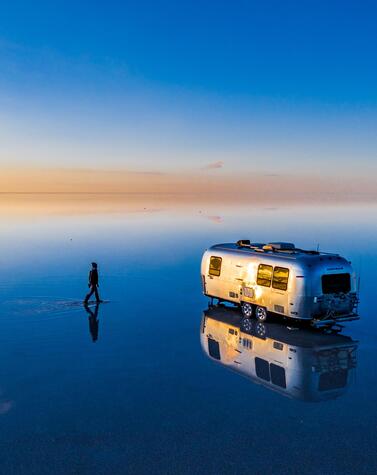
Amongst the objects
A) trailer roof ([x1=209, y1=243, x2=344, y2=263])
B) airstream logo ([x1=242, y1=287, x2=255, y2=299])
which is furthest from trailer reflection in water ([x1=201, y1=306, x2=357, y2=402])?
trailer roof ([x1=209, y1=243, x2=344, y2=263])

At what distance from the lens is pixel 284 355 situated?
18.4 metres

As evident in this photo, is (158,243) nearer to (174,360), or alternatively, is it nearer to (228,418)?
(174,360)

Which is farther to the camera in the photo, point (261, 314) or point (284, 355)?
point (261, 314)

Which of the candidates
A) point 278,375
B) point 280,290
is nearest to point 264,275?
point 280,290

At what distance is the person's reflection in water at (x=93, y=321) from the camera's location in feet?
68.5

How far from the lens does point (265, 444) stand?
11859 mm

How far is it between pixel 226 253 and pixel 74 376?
1113cm

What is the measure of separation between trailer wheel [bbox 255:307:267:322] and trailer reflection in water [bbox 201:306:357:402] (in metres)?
0.30

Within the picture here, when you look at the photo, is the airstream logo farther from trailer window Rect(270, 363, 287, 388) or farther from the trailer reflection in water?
trailer window Rect(270, 363, 287, 388)

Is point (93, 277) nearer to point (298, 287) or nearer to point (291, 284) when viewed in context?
point (291, 284)

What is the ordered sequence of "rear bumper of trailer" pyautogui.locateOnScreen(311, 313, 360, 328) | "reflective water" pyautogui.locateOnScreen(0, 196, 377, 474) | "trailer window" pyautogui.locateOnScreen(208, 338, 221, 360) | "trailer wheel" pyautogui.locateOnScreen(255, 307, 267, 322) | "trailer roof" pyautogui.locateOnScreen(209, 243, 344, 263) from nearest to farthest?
"reflective water" pyautogui.locateOnScreen(0, 196, 377, 474)
"trailer window" pyautogui.locateOnScreen(208, 338, 221, 360)
"rear bumper of trailer" pyautogui.locateOnScreen(311, 313, 360, 328)
"trailer roof" pyautogui.locateOnScreen(209, 243, 344, 263)
"trailer wheel" pyautogui.locateOnScreen(255, 307, 267, 322)

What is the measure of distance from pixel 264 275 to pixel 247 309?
6.82 feet

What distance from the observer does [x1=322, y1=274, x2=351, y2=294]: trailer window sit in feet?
69.7

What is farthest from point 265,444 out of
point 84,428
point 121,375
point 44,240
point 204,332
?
point 44,240
